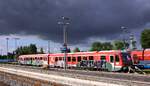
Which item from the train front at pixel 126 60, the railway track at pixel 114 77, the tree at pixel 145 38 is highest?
the tree at pixel 145 38

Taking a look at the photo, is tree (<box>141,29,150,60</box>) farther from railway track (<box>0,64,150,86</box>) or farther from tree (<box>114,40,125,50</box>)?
railway track (<box>0,64,150,86</box>)

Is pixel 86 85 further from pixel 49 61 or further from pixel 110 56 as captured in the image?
pixel 49 61

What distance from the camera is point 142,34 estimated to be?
113 metres

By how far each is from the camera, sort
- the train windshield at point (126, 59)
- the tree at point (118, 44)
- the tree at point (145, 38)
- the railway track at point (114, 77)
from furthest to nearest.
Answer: the tree at point (118, 44) < the tree at point (145, 38) < the train windshield at point (126, 59) < the railway track at point (114, 77)

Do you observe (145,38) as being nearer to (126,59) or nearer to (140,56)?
(140,56)

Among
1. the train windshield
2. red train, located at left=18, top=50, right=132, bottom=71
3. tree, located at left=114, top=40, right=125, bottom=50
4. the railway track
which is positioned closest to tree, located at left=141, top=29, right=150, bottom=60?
tree, located at left=114, top=40, right=125, bottom=50

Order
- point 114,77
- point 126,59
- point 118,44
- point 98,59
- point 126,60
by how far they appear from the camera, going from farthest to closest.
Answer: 1. point 118,44
2. point 98,59
3. point 126,59
4. point 126,60
5. point 114,77

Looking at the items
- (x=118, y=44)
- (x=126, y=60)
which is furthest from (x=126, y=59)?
(x=118, y=44)

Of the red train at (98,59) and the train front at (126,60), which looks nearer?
the red train at (98,59)

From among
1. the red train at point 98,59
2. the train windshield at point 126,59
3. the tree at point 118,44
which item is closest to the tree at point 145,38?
the tree at point 118,44

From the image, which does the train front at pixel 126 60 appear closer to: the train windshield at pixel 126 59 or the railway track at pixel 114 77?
the train windshield at pixel 126 59

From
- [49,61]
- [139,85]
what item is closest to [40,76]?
[139,85]

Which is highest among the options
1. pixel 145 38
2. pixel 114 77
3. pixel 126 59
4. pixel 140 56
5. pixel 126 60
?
pixel 145 38

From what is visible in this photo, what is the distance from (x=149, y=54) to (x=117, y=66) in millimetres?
12593
